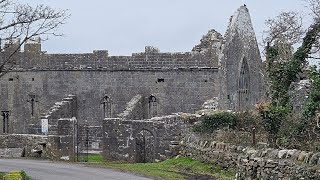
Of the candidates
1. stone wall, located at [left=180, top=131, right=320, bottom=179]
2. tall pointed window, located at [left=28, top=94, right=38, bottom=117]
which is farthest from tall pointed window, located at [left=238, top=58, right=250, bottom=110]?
stone wall, located at [left=180, top=131, right=320, bottom=179]

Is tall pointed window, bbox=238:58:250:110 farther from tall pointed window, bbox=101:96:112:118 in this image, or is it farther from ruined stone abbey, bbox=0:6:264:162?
tall pointed window, bbox=101:96:112:118

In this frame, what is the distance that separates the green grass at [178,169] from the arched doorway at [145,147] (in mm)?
3906

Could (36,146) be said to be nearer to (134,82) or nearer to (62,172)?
(134,82)

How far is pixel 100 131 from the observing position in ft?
128

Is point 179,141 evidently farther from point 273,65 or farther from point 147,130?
point 273,65

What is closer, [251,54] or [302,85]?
[302,85]

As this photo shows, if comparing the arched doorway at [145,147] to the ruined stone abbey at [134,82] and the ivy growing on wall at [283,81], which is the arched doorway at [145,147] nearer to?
the ruined stone abbey at [134,82]

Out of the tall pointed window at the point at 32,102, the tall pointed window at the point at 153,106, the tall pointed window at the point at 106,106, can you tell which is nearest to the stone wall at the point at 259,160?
the tall pointed window at the point at 153,106

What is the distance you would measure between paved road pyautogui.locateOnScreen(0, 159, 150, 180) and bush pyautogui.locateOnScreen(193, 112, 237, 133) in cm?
519

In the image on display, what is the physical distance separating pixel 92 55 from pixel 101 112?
148 inches

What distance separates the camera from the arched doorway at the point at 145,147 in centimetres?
3403

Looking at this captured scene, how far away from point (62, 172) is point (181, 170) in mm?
4724

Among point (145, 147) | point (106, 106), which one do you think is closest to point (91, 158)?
point (145, 147)

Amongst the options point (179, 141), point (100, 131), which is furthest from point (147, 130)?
point (100, 131)
